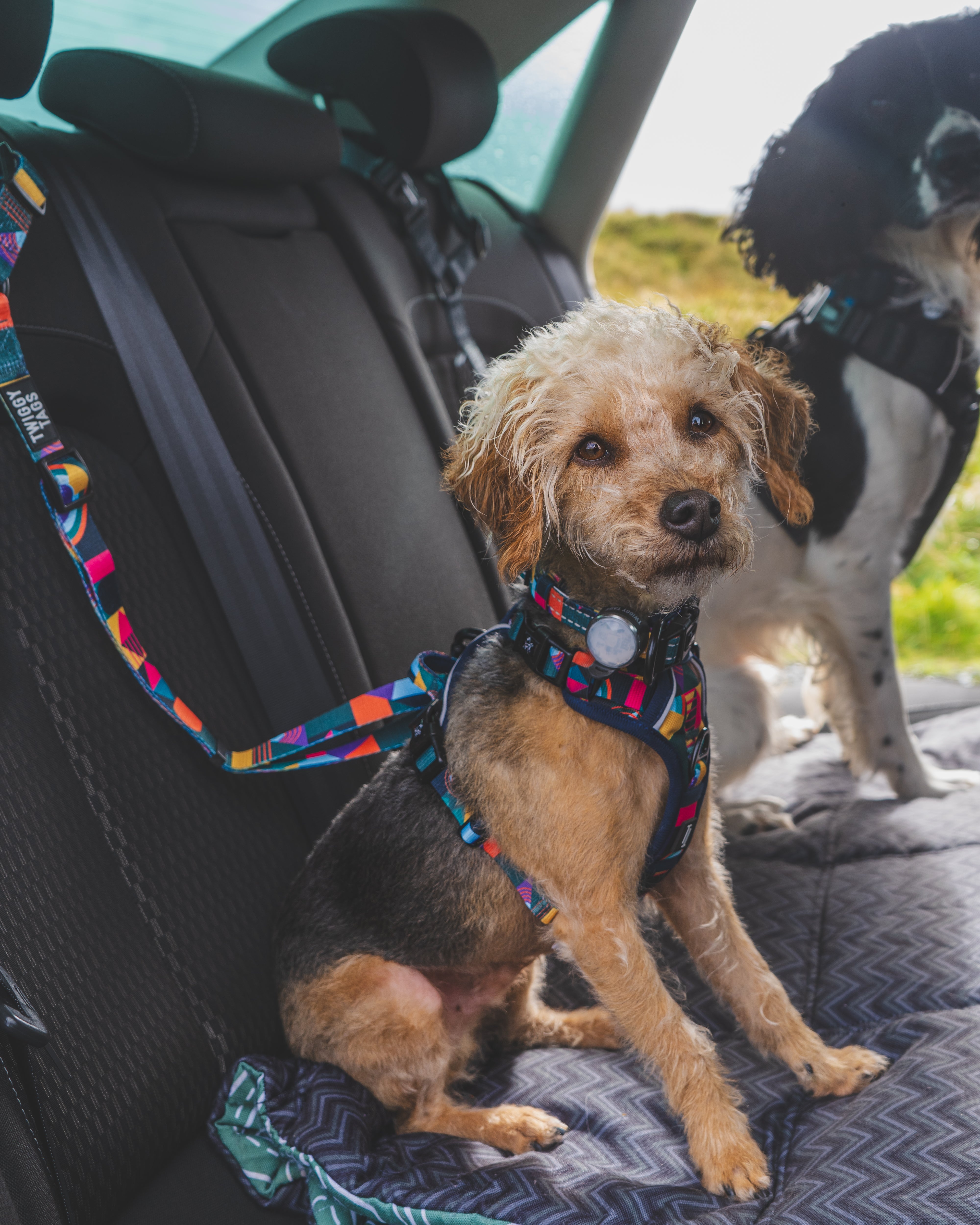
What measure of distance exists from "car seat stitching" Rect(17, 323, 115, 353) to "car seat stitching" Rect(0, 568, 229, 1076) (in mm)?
421

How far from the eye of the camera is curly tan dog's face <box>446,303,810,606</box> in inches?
52.2

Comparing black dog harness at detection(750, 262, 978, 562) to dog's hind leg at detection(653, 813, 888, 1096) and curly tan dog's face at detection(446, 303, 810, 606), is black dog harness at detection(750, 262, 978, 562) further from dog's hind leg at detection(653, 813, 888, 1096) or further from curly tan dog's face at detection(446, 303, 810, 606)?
dog's hind leg at detection(653, 813, 888, 1096)

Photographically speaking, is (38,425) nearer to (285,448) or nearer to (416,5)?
(285,448)

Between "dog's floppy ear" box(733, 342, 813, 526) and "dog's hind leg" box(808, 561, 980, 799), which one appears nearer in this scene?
"dog's floppy ear" box(733, 342, 813, 526)

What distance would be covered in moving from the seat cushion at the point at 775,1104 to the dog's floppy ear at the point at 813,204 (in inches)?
54.0

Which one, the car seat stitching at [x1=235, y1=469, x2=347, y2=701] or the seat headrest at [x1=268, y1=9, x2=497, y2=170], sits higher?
the seat headrest at [x1=268, y1=9, x2=497, y2=170]

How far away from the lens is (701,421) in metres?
1.44

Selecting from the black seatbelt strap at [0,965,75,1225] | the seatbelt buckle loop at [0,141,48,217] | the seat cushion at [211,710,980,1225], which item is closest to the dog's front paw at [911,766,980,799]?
the seat cushion at [211,710,980,1225]

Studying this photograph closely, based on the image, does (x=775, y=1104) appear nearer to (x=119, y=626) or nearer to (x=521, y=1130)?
(x=521, y=1130)

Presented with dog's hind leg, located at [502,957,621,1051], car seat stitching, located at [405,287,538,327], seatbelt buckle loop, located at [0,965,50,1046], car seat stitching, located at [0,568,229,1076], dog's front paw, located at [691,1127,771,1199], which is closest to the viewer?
seatbelt buckle loop, located at [0,965,50,1046]

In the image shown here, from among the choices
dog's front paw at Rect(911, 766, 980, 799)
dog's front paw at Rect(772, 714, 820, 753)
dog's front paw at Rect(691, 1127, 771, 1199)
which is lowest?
dog's front paw at Rect(772, 714, 820, 753)

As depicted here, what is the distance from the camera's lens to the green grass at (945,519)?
10.6 feet

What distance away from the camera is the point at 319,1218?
1324mm

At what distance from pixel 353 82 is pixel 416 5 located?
251 mm
